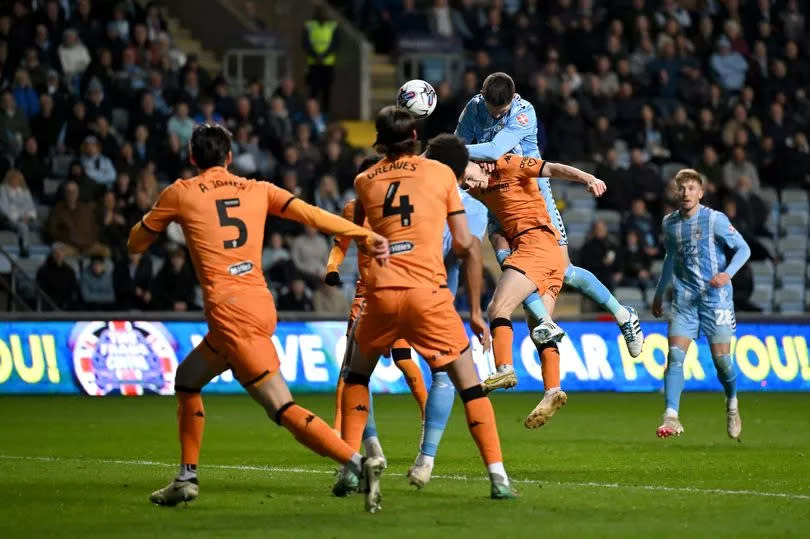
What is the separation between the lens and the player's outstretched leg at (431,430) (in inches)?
401

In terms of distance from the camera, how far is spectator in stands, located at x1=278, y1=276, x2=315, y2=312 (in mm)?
21984

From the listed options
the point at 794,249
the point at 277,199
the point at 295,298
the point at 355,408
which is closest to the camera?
the point at 277,199

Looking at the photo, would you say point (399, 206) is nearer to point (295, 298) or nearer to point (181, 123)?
point (295, 298)

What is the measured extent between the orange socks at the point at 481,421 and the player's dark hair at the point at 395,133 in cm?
145

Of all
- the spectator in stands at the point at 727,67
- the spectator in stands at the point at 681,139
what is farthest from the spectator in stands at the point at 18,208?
the spectator in stands at the point at 727,67

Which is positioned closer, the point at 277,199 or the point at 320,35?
the point at 277,199

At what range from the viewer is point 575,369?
20.7 meters

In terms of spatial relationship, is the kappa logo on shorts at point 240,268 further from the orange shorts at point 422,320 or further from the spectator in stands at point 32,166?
the spectator in stands at point 32,166

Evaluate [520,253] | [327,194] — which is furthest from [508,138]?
[327,194]

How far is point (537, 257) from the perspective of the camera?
41.5ft

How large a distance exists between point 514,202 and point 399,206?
3.18m

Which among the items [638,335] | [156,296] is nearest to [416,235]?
[638,335]

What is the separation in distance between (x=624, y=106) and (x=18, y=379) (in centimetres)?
1201

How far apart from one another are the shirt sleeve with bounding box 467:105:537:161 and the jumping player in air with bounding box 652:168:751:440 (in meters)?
2.26
